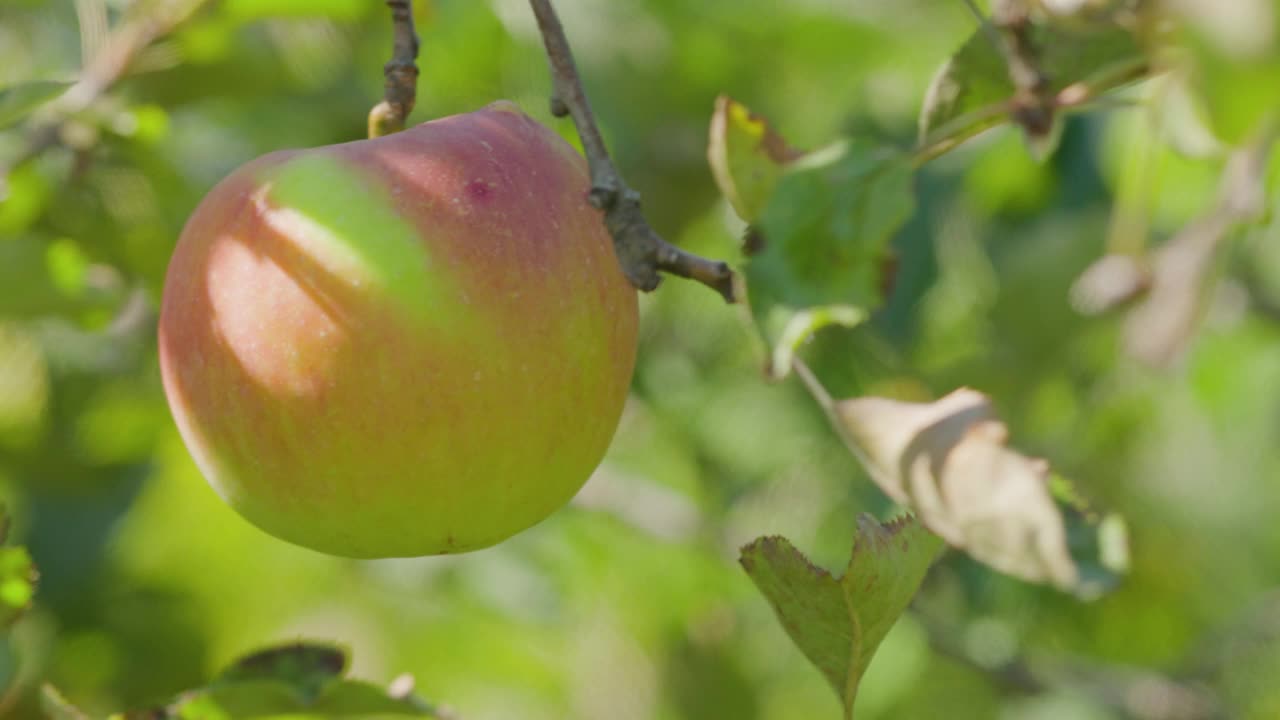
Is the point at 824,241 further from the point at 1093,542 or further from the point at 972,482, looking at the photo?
the point at 1093,542

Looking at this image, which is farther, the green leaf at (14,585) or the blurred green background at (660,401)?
the blurred green background at (660,401)

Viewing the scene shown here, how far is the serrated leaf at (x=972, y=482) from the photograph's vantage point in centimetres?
63

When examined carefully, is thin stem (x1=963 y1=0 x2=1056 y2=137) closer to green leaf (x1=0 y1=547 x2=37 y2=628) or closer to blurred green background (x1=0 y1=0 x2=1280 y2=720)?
blurred green background (x1=0 y1=0 x2=1280 y2=720)

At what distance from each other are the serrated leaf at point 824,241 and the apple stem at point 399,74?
190 millimetres

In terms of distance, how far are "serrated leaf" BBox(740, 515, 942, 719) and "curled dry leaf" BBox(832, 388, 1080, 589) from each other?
20 mm

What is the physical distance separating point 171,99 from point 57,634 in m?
0.51

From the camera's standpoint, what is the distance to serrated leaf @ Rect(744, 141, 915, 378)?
625mm

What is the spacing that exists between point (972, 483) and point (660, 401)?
2.99 ft

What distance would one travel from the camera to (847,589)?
62 cm

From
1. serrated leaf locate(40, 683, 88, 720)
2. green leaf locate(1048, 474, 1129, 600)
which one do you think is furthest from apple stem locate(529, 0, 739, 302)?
serrated leaf locate(40, 683, 88, 720)

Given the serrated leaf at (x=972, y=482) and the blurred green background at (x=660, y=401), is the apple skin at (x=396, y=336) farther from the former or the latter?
the blurred green background at (x=660, y=401)

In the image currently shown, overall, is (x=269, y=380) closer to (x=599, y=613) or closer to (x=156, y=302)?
(x=156, y=302)

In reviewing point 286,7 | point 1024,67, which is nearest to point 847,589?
point 1024,67

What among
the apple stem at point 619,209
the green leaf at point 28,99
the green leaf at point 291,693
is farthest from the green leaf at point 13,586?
the apple stem at point 619,209
